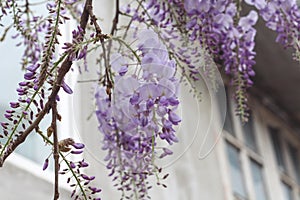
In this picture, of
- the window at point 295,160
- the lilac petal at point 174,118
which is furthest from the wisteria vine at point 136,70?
the window at point 295,160

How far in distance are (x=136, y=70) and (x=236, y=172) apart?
2266 millimetres

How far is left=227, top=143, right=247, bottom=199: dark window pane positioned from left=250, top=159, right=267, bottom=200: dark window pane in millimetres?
161

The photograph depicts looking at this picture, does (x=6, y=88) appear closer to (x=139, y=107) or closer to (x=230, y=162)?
(x=139, y=107)

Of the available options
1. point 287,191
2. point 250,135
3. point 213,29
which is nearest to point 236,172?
point 250,135

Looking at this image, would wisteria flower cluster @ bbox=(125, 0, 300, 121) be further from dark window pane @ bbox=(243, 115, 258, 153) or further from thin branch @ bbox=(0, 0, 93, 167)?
dark window pane @ bbox=(243, 115, 258, 153)

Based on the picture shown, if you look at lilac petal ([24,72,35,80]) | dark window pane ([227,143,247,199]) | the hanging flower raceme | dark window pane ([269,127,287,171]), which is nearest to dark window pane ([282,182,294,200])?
dark window pane ([269,127,287,171])

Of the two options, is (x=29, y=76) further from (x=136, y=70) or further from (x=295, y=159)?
(x=295, y=159)

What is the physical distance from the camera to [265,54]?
3.17 m

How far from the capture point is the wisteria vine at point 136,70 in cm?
60

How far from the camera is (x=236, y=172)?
289 cm

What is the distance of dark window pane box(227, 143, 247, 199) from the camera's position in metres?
2.81

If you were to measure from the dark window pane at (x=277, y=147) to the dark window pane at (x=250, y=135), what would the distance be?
0.23 meters

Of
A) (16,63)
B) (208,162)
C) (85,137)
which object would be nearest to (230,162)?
(208,162)

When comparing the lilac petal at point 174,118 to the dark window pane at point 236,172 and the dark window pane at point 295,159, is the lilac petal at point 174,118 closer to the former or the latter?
the dark window pane at point 236,172
